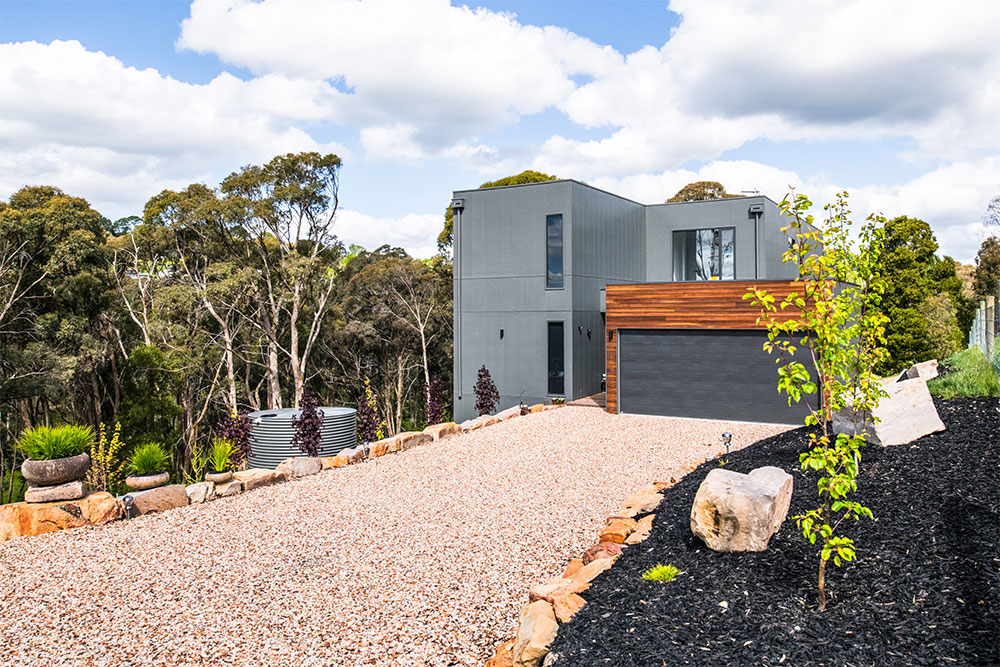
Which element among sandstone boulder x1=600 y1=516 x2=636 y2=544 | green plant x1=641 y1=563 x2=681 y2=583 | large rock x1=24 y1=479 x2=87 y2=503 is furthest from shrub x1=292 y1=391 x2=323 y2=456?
green plant x1=641 y1=563 x2=681 y2=583

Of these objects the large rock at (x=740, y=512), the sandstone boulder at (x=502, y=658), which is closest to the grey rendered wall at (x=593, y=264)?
the large rock at (x=740, y=512)

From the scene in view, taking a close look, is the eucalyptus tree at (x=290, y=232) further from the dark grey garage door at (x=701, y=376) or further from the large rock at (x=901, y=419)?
the large rock at (x=901, y=419)

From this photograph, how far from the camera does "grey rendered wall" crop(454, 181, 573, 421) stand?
45.2 feet

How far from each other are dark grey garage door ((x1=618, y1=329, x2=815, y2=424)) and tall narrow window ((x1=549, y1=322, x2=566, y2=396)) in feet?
5.51

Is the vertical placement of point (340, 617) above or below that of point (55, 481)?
below

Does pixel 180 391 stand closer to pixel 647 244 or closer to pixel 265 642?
pixel 647 244

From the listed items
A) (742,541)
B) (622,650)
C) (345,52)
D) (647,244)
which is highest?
(345,52)

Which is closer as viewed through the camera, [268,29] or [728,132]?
[268,29]

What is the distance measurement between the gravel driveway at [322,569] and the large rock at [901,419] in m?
2.38

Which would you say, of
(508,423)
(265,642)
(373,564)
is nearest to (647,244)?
(508,423)

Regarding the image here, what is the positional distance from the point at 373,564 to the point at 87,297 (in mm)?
15376

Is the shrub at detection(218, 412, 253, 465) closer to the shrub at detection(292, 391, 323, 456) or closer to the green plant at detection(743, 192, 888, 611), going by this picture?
the shrub at detection(292, 391, 323, 456)

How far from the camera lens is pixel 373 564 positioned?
5035mm

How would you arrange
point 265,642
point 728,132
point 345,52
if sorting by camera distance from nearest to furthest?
point 265,642, point 345,52, point 728,132
